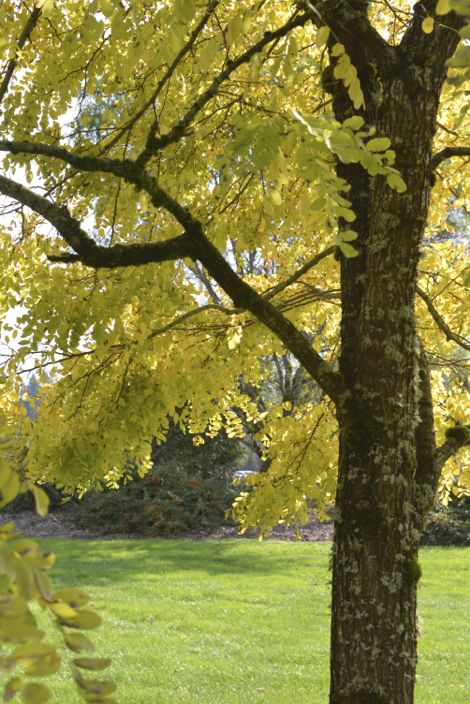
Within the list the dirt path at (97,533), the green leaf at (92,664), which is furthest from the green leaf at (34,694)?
the dirt path at (97,533)

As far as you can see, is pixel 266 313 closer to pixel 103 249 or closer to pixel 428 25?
pixel 103 249

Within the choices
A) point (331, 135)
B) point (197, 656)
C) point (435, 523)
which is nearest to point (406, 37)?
point (331, 135)

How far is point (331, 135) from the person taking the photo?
1.84 meters

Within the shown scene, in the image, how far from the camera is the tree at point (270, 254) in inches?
107

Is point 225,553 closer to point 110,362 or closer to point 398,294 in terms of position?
point 110,362

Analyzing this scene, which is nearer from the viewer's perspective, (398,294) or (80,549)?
(398,294)

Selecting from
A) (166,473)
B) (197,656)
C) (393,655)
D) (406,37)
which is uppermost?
(406,37)

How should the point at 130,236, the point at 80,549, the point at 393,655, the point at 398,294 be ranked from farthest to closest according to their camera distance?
1. the point at 80,549
2. the point at 130,236
3. the point at 398,294
4. the point at 393,655

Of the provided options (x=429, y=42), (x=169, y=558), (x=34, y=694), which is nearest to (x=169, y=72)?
(x=429, y=42)

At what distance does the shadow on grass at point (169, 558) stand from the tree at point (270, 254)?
20.5ft

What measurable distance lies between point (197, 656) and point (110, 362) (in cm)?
386

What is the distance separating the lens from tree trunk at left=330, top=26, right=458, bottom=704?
118 inches

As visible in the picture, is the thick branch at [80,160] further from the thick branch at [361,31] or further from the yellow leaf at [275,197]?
the thick branch at [361,31]

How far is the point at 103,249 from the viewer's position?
2.84 m
